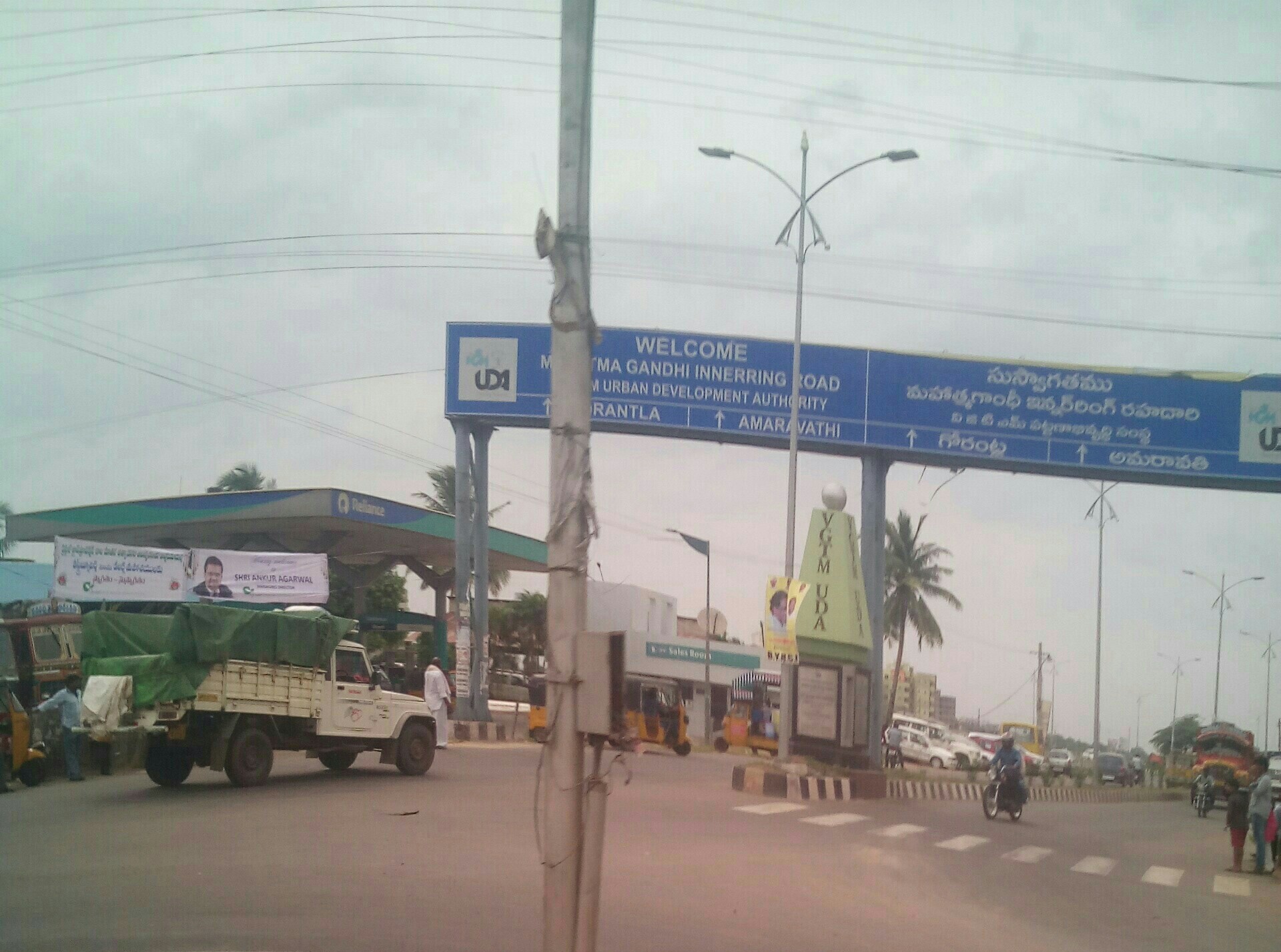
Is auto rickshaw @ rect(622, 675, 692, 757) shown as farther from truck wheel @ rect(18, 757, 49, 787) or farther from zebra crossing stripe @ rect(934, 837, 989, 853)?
truck wheel @ rect(18, 757, 49, 787)

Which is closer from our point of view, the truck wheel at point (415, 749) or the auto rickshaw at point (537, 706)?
the truck wheel at point (415, 749)

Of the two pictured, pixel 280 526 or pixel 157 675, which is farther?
pixel 280 526

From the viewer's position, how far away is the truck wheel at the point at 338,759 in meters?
18.4

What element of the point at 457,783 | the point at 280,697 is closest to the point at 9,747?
the point at 280,697

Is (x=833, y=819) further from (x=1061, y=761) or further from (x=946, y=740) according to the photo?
(x=1061, y=761)

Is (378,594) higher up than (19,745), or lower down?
lower down

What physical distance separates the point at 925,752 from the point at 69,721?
36.8m

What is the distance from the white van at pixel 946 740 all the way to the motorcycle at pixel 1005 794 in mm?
26537

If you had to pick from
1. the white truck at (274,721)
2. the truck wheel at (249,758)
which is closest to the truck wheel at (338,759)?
the white truck at (274,721)

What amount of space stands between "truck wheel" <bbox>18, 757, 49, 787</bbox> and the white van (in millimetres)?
35958

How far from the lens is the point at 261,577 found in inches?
1104

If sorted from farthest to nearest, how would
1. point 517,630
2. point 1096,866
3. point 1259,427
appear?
point 517,630 → point 1259,427 → point 1096,866

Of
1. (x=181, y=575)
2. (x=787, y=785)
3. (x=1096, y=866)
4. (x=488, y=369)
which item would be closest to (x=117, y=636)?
(x=181, y=575)

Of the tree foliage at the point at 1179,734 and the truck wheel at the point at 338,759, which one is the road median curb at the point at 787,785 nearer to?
the truck wheel at the point at 338,759
